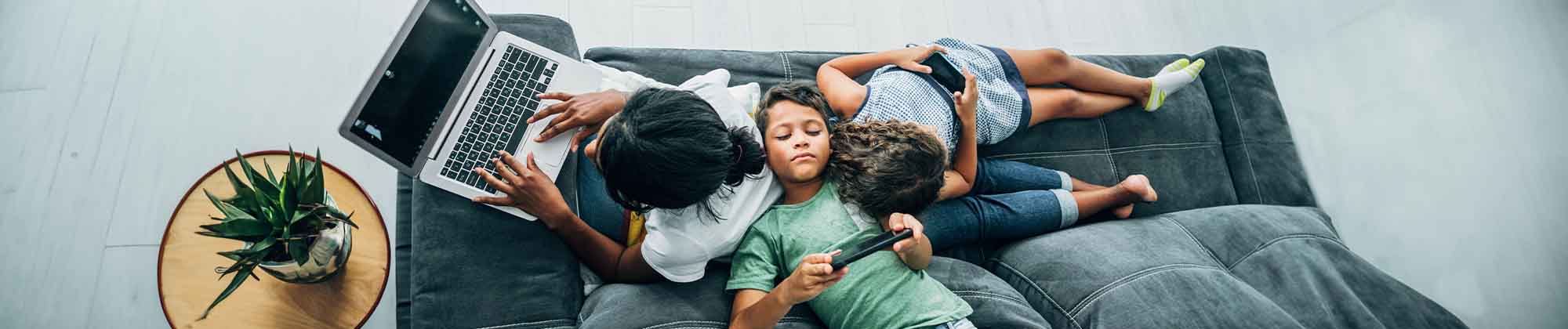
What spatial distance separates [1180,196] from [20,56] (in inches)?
115

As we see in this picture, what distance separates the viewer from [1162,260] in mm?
1528

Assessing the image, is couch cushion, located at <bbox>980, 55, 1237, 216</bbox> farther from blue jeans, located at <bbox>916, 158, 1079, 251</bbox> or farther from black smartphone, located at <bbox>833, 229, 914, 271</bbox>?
black smartphone, located at <bbox>833, 229, 914, 271</bbox>

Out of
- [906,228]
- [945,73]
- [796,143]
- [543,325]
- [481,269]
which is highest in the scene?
[945,73]

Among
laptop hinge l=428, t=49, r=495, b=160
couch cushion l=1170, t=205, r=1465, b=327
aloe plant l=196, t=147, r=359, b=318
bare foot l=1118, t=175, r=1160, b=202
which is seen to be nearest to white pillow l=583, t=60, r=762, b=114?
laptop hinge l=428, t=49, r=495, b=160

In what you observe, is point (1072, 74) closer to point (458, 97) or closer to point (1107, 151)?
point (1107, 151)

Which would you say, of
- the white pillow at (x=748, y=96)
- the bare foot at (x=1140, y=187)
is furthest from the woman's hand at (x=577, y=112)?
the bare foot at (x=1140, y=187)

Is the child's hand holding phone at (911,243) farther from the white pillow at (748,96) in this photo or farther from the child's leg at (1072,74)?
the child's leg at (1072,74)

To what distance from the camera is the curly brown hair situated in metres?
1.43

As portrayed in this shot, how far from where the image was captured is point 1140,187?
1723 millimetres

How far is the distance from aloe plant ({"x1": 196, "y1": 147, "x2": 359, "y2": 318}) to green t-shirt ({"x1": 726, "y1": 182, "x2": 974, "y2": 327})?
0.70 meters

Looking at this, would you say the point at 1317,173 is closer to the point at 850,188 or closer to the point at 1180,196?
the point at 1180,196

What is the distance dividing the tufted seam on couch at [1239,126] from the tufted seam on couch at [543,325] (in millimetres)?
1649

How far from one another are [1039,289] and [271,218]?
137cm

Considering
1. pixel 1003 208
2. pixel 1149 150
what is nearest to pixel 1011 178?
pixel 1003 208
